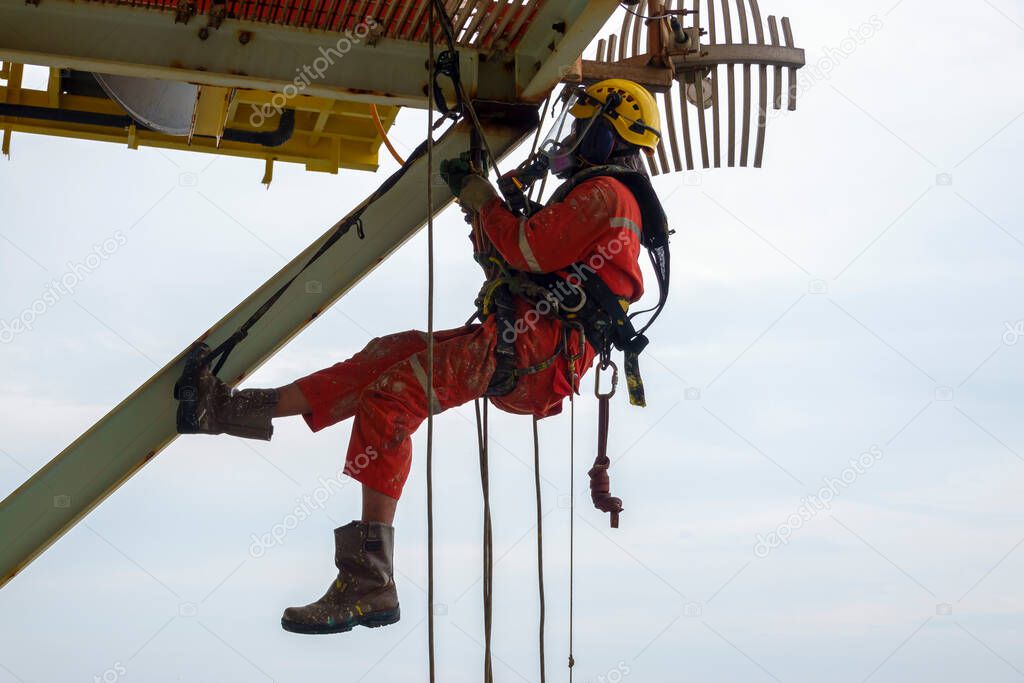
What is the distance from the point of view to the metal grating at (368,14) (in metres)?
5.05

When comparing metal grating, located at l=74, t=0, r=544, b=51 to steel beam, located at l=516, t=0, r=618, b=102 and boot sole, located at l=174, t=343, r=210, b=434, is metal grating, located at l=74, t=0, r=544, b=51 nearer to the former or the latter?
steel beam, located at l=516, t=0, r=618, b=102

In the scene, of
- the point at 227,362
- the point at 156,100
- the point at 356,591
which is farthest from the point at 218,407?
the point at 156,100

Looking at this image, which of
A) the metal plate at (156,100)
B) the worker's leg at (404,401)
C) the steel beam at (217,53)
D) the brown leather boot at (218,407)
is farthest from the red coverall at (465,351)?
the metal plate at (156,100)

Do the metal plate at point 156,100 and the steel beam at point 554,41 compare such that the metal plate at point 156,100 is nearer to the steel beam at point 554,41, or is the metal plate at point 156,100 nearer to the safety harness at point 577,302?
the steel beam at point 554,41

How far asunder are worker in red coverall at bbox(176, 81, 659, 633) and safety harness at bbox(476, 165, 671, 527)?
0.03 meters

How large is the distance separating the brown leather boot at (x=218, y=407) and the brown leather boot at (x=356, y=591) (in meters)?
0.57

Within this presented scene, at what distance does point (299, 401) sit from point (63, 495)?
109 cm

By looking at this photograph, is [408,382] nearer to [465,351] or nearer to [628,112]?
[465,351]

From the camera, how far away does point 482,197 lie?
5191mm

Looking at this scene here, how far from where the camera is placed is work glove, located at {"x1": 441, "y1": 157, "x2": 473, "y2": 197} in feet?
17.2

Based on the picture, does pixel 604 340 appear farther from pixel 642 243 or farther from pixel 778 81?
pixel 778 81

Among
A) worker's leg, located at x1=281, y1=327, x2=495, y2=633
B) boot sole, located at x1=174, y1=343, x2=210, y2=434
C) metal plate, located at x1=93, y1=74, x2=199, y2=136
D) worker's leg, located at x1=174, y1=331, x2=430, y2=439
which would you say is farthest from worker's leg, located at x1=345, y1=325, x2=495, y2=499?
metal plate, located at x1=93, y1=74, x2=199, y2=136

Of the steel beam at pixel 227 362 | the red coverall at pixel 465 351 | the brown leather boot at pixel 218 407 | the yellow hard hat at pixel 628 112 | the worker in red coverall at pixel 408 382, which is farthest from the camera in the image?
the yellow hard hat at pixel 628 112

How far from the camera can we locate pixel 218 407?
199 inches
